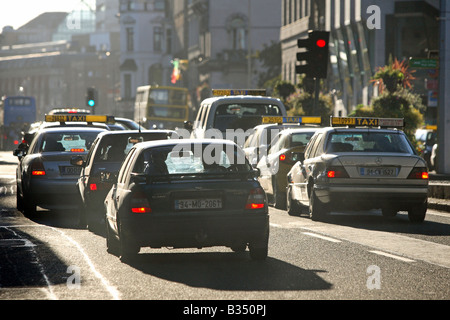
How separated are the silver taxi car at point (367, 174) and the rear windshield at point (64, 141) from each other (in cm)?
418

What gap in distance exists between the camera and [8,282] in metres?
11.5

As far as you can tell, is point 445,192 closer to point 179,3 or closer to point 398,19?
point 398,19

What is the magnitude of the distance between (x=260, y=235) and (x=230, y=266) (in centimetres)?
48

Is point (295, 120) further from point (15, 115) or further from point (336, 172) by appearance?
point (15, 115)

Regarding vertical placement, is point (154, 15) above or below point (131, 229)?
above

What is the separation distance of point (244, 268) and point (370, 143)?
301 inches

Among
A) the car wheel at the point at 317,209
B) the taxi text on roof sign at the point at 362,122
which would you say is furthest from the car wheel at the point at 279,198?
the car wheel at the point at 317,209

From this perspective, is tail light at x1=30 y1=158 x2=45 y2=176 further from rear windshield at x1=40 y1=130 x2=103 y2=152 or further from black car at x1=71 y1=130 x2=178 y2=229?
black car at x1=71 y1=130 x2=178 y2=229

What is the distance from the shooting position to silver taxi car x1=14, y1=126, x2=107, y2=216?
68.4 ft

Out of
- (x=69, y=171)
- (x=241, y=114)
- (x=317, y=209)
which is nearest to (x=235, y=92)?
(x=241, y=114)

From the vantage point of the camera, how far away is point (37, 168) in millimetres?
20938

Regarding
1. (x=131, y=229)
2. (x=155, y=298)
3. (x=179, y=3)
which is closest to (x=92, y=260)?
(x=131, y=229)

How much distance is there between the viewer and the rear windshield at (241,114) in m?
30.3

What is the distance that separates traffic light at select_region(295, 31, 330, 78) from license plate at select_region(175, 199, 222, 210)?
15683 millimetres
